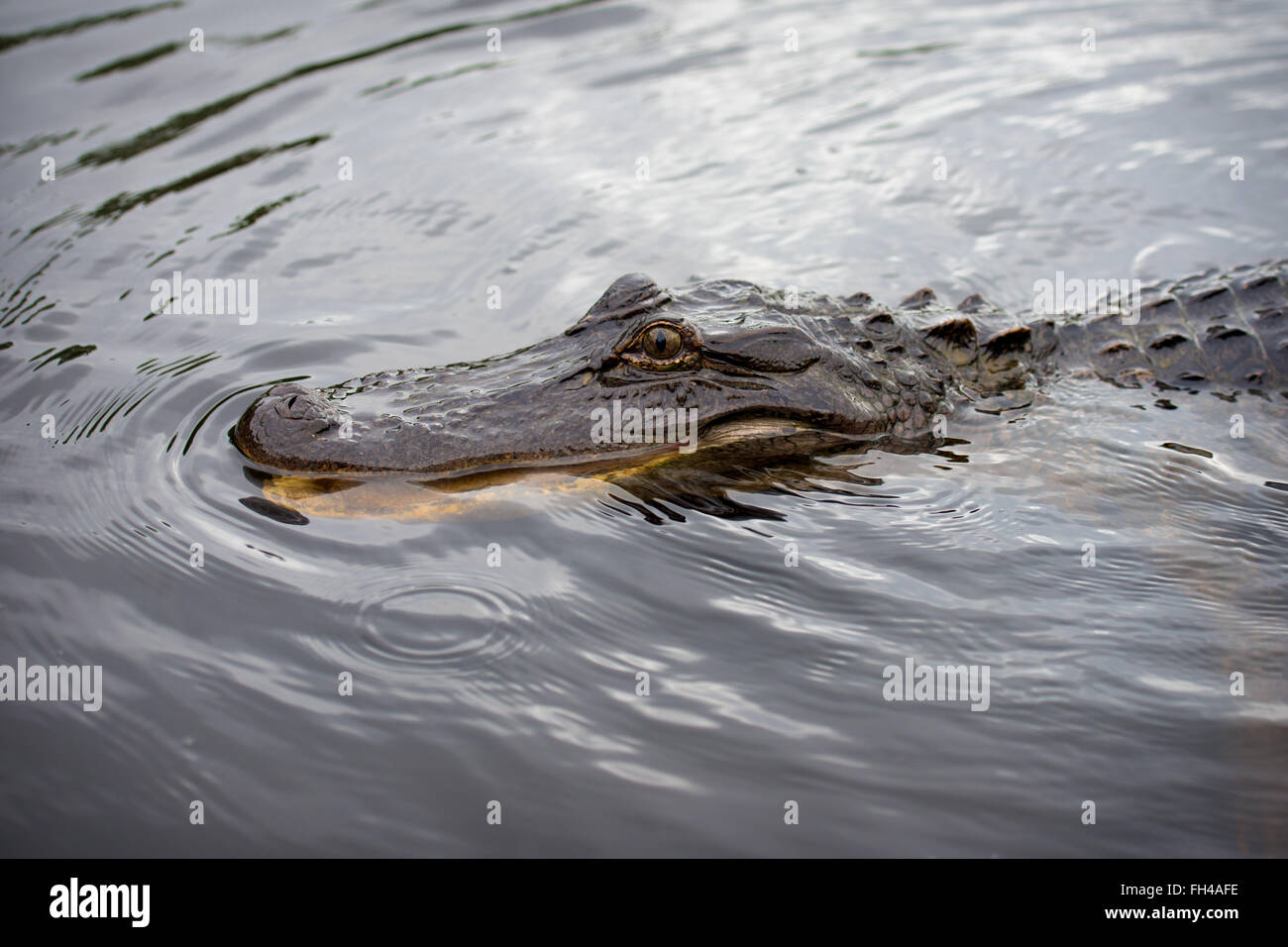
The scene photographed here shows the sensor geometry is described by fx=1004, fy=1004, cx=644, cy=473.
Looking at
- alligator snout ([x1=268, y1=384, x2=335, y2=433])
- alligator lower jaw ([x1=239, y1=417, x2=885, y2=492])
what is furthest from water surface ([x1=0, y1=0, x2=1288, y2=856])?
alligator snout ([x1=268, y1=384, x2=335, y2=433])

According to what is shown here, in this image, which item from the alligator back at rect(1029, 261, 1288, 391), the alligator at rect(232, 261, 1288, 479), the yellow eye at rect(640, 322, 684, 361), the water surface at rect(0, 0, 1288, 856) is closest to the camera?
the water surface at rect(0, 0, 1288, 856)

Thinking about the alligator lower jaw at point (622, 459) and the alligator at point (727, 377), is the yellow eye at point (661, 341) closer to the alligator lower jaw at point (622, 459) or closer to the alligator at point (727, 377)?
the alligator at point (727, 377)

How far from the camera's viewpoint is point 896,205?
7.54m

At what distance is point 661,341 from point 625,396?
295 millimetres

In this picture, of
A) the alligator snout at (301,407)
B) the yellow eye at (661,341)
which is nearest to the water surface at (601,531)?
the alligator snout at (301,407)

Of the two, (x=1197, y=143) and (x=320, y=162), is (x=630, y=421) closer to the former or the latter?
(x=320, y=162)

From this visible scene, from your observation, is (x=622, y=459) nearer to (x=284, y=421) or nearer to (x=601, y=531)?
(x=601, y=531)

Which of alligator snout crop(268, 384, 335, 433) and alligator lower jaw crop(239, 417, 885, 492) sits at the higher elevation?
alligator snout crop(268, 384, 335, 433)

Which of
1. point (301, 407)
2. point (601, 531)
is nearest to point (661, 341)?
point (601, 531)

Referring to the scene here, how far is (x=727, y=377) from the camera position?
183 inches

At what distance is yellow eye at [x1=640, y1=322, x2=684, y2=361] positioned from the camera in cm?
449

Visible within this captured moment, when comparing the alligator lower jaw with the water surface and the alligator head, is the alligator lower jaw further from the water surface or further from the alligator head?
the water surface

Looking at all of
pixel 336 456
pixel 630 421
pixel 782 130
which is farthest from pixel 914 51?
pixel 336 456
